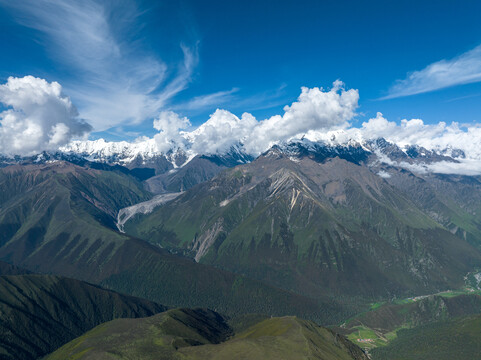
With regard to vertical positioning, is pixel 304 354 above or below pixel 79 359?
below

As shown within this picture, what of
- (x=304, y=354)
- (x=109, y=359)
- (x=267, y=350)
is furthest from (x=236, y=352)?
(x=109, y=359)

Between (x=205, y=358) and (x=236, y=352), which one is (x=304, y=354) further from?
(x=205, y=358)

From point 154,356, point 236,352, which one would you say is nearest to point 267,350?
point 236,352

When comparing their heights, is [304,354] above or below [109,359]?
below

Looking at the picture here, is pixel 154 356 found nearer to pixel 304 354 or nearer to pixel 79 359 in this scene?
pixel 79 359

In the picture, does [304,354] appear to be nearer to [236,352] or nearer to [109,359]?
[236,352]

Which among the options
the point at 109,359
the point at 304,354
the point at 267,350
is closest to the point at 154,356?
the point at 109,359
